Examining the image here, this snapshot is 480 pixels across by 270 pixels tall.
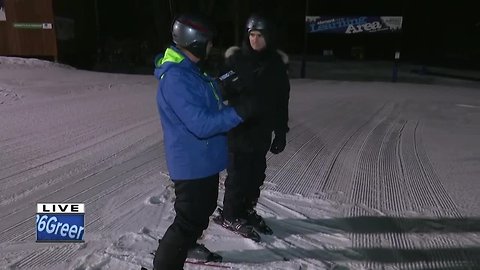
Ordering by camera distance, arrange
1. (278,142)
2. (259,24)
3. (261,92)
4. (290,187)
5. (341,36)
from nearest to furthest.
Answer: (259,24)
(261,92)
(278,142)
(290,187)
(341,36)

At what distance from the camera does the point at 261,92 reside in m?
3.24

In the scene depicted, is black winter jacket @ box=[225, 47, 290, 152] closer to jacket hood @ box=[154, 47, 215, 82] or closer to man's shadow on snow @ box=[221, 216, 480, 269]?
jacket hood @ box=[154, 47, 215, 82]

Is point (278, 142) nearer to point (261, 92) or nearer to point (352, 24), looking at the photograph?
point (261, 92)

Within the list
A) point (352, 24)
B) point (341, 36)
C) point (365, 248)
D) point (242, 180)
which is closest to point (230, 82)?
point (242, 180)

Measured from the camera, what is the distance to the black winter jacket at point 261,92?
10.2 ft

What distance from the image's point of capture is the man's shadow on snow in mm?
3244

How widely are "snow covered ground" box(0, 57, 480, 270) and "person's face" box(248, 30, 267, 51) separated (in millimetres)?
A: 1468

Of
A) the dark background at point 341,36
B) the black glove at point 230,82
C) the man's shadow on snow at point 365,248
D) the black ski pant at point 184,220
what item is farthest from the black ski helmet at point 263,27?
the dark background at point 341,36

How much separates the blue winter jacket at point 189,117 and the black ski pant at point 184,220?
61mm

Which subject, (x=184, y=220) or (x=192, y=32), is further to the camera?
(x=184, y=220)
